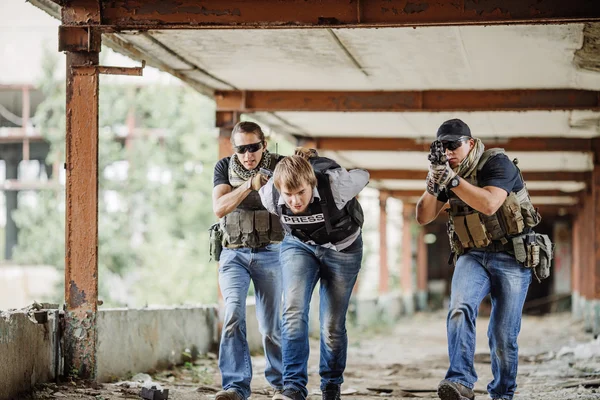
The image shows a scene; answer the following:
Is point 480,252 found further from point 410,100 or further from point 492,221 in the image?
point 410,100

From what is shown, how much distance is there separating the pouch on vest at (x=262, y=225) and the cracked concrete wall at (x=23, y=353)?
1.95 metres

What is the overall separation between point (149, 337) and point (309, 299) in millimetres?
4368

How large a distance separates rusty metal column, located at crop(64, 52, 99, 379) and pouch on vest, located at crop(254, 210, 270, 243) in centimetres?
186

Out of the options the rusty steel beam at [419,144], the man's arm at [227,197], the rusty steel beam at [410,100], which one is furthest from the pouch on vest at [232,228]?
the rusty steel beam at [419,144]

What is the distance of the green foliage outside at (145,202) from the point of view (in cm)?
3166

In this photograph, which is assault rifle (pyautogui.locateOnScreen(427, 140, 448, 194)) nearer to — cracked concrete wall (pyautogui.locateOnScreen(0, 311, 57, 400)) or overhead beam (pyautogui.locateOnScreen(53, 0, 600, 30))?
overhead beam (pyautogui.locateOnScreen(53, 0, 600, 30))

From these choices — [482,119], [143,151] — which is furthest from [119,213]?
[482,119]

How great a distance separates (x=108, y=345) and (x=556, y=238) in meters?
34.7

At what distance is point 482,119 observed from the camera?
15.1 metres

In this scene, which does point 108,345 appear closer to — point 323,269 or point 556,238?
point 323,269

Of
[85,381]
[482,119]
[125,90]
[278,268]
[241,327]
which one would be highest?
[125,90]

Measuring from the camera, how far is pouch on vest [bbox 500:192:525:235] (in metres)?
6.10

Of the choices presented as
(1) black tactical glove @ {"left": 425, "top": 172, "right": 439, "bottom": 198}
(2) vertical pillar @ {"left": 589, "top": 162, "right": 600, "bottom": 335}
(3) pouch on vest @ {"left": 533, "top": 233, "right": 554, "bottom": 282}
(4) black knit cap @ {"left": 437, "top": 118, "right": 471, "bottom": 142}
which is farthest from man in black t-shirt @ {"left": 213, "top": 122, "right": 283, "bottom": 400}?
(2) vertical pillar @ {"left": 589, "top": 162, "right": 600, "bottom": 335}

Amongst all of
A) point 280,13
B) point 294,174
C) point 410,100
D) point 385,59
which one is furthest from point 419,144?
point 294,174
